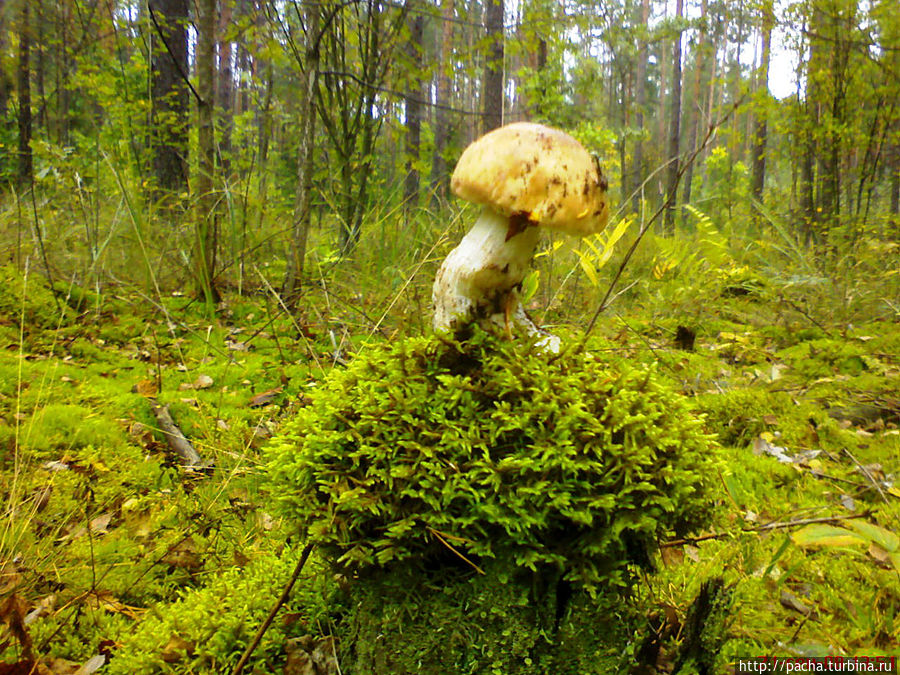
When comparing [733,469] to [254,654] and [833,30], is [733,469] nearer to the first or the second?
Result: [254,654]

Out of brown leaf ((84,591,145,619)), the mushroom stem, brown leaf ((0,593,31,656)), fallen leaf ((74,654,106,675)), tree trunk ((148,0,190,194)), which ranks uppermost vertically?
tree trunk ((148,0,190,194))

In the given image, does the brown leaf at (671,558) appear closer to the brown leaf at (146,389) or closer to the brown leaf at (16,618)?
the brown leaf at (16,618)

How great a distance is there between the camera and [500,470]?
1.21 meters

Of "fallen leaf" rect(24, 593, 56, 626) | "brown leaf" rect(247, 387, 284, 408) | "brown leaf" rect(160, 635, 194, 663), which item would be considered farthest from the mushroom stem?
"brown leaf" rect(247, 387, 284, 408)

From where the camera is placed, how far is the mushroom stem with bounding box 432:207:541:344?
1.53 metres

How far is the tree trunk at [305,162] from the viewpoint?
3.89 metres

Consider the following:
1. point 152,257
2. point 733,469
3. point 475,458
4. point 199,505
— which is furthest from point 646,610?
point 152,257

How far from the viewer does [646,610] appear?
141 centimetres

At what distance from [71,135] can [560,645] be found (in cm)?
1610

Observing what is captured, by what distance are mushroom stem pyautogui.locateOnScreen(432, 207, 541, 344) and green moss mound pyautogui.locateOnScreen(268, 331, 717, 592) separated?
8.5 inches

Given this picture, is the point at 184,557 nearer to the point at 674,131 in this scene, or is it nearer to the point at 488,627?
the point at 488,627

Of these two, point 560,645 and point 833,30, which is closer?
point 560,645

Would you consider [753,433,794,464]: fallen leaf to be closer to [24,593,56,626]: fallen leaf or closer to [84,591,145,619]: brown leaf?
[84,591,145,619]: brown leaf

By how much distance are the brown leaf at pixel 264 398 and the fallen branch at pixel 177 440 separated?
17.8 inches
